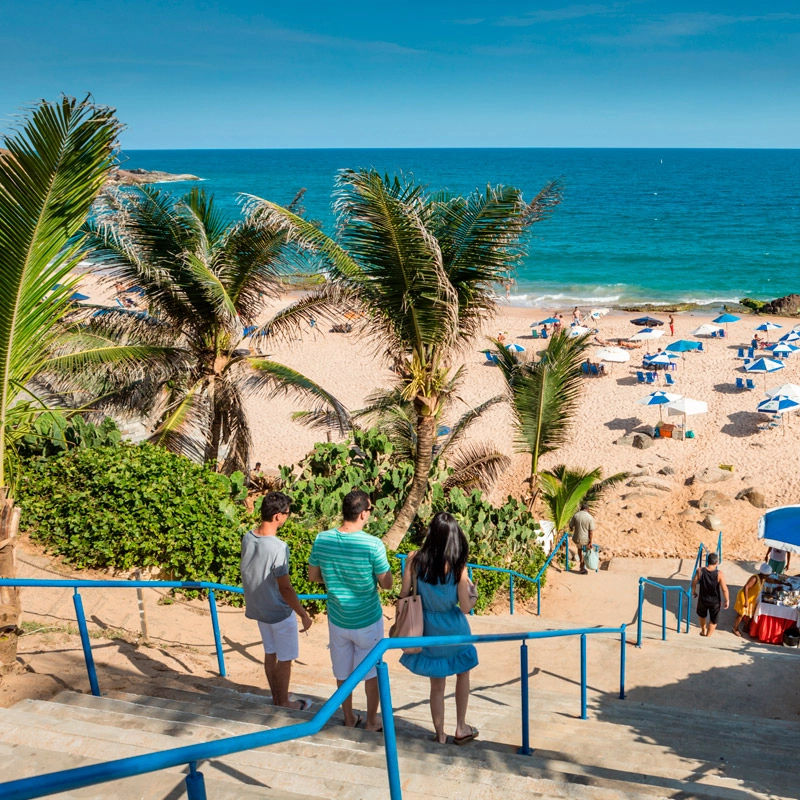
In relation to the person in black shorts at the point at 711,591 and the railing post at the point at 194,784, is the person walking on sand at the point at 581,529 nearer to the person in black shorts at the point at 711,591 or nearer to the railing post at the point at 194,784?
the person in black shorts at the point at 711,591

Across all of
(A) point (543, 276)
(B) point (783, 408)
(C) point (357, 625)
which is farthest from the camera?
(A) point (543, 276)

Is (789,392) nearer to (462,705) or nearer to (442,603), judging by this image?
(462,705)

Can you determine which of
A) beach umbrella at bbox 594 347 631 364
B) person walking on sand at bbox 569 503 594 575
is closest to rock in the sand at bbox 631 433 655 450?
beach umbrella at bbox 594 347 631 364

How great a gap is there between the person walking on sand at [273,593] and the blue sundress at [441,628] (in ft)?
2.53

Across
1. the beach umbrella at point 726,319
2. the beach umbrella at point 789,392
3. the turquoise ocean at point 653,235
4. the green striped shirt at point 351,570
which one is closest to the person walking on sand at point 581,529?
the turquoise ocean at point 653,235

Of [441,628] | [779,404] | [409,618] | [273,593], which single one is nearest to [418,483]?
[273,593]

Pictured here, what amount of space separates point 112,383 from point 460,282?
5.17 meters

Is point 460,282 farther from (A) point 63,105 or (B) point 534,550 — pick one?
(A) point 63,105

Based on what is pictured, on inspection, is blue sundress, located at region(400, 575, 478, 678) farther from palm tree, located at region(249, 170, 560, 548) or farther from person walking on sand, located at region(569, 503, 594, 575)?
person walking on sand, located at region(569, 503, 594, 575)

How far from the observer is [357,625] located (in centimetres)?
413

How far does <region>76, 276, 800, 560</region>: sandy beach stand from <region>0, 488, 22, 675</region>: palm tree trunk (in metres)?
5.45

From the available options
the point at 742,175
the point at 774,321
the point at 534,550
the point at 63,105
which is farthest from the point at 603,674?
the point at 742,175

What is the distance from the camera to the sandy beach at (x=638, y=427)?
15.4 metres

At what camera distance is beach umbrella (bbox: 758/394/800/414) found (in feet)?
66.5
